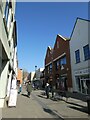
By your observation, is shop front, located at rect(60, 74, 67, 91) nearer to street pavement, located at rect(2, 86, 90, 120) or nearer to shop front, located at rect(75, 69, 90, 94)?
shop front, located at rect(75, 69, 90, 94)

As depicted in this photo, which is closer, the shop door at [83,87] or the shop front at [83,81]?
the shop front at [83,81]

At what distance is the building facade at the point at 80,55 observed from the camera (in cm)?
2205

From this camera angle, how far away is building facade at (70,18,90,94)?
22047mm

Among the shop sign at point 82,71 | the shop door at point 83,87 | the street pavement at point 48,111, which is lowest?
the street pavement at point 48,111

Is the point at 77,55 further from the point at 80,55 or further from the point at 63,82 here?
the point at 63,82

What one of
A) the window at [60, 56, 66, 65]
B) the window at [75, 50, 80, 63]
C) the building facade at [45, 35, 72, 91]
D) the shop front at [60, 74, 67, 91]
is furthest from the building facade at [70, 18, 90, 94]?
the shop front at [60, 74, 67, 91]

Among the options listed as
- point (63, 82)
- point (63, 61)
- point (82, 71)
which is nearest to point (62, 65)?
point (63, 61)

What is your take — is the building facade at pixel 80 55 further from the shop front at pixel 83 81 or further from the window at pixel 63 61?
the window at pixel 63 61

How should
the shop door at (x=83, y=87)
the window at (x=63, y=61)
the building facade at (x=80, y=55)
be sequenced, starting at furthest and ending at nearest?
1. the window at (x=63, y=61)
2. the shop door at (x=83, y=87)
3. the building facade at (x=80, y=55)

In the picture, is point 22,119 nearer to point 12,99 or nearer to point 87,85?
point 12,99

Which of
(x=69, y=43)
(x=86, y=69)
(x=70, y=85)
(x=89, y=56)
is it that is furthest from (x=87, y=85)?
(x=69, y=43)

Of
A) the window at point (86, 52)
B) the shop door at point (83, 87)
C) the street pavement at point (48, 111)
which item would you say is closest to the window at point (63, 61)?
the shop door at point (83, 87)

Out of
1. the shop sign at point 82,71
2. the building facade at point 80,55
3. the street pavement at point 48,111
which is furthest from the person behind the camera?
the building facade at point 80,55

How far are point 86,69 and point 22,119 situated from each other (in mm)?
14074
